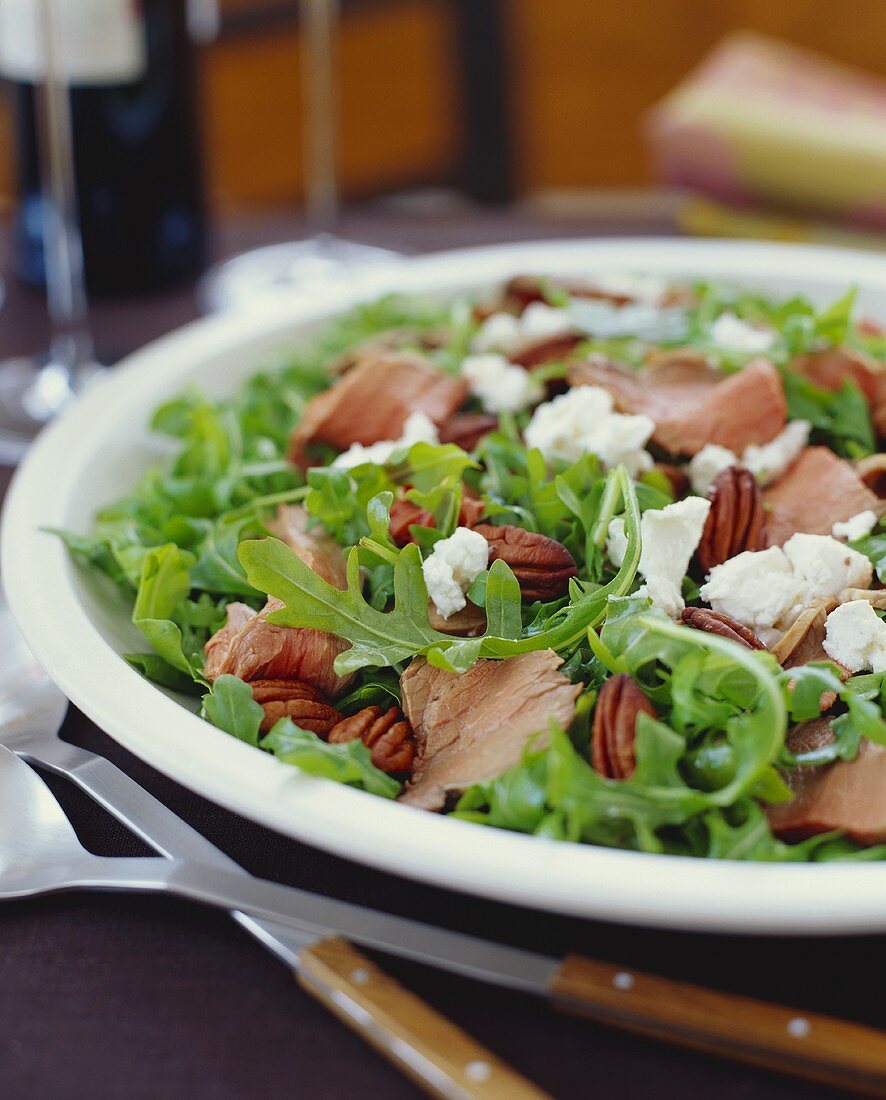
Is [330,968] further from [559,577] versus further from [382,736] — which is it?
[559,577]

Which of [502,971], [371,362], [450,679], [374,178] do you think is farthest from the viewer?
[374,178]

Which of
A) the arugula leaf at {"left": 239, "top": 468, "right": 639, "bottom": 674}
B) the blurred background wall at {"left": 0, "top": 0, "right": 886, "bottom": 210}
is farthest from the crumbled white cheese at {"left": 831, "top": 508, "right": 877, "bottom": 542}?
the blurred background wall at {"left": 0, "top": 0, "right": 886, "bottom": 210}

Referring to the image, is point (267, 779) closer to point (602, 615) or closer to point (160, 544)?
point (602, 615)

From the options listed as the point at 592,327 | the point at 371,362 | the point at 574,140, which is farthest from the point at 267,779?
the point at 574,140

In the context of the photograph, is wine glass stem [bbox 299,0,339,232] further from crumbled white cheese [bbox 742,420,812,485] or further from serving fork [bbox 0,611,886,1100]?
serving fork [bbox 0,611,886,1100]

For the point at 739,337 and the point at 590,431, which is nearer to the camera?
the point at 590,431

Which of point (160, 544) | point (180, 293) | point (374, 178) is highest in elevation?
point (160, 544)

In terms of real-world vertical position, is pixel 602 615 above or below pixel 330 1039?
above

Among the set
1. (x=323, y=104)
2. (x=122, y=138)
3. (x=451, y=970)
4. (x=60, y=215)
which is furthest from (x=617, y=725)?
(x=323, y=104)
